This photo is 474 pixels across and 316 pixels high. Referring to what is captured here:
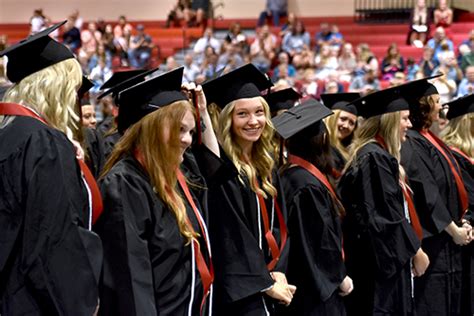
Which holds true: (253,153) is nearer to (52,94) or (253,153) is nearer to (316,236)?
(316,236)

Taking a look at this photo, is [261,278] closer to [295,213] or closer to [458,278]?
[295,213]

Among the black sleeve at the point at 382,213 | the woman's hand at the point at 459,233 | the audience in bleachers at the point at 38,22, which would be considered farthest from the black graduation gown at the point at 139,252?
the audience in bleachers at the point at 38,22

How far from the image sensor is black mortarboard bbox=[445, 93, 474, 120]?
6.56 meters

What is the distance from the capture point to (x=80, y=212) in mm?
3285

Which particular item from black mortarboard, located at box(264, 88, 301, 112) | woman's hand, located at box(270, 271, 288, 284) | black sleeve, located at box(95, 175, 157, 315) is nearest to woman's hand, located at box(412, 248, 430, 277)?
woman's hand, located at box(270, 271, 288, 284)

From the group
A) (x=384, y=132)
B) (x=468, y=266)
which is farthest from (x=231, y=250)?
(x=468, y=266)

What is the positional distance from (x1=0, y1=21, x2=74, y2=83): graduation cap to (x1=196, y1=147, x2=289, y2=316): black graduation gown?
3.48 feet

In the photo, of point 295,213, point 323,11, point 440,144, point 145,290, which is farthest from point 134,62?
point 145,290

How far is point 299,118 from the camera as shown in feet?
16.1

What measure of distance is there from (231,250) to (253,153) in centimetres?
65

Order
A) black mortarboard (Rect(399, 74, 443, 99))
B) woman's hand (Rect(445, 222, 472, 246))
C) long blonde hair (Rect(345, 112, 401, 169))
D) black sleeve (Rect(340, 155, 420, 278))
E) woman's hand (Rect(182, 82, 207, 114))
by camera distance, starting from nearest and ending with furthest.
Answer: woman's hand (Rect(182, 82, 207, 114)) → black sleeve (Rect(340, 155, 420, 278)) → long blonde hair (Rect(345, 112, 401, 169)) → black mortarboard (Rect(399, 74, 443, 99)) → woman's hand (Rect(445, 222, 472, 246))

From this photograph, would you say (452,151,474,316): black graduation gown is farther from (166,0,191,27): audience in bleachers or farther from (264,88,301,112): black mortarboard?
(166,0,191,27): audience in bleachers

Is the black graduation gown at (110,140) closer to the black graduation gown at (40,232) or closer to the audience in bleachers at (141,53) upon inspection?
the black graduation gown at (40,232)

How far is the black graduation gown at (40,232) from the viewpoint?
3176 millimetres
